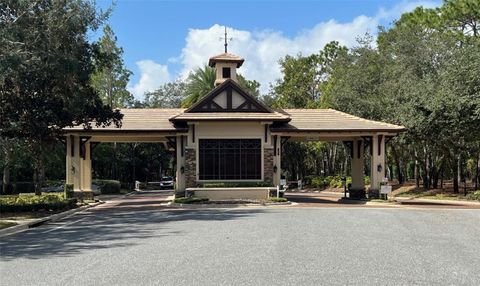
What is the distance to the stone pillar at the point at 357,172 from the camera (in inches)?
1302

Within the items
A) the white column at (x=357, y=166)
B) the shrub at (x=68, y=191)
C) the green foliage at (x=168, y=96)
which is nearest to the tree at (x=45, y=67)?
the shrub at (x=68, y=191)

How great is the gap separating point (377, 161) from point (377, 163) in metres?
0.11

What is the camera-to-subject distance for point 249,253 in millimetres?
10758

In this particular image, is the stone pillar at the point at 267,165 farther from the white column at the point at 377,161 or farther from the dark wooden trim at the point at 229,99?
the white column at the point at 377,161

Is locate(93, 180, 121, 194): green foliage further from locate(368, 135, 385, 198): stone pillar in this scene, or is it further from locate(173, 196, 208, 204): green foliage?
locate(368, 135, 385, 198): stone pillar

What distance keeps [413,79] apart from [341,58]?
1569 centimetres

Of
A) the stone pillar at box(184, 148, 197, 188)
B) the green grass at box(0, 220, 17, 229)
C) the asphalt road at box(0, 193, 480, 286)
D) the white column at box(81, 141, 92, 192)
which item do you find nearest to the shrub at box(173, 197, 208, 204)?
the stone pillar at box(184, 148, 197, 188)

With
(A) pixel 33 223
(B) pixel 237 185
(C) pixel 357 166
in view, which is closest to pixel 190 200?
(B) pixel 237 185

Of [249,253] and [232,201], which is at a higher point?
[249,253]

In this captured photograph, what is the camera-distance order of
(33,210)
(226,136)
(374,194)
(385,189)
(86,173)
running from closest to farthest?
(33,210) < (385,189) < (226,136) < (374,194) < (86,173)

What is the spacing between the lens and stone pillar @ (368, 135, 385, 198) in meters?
30.3

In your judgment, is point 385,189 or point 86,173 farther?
point 86,173

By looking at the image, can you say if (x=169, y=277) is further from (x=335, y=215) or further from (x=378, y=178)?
(x=378, y=178)

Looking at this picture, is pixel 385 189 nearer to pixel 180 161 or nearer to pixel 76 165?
pixel 180 161
